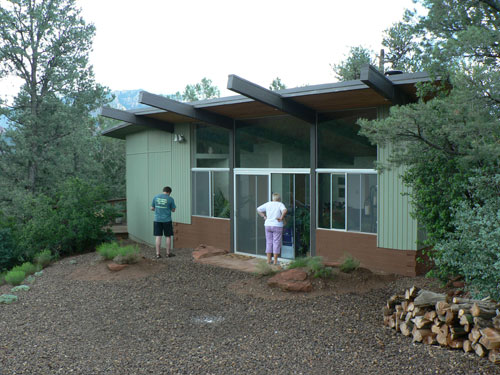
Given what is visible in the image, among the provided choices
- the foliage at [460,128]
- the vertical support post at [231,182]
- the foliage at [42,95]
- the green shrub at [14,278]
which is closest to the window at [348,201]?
the vertical support post at [231,182]

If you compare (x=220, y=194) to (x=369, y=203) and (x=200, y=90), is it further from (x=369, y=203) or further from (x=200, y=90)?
(x=200, y=90)

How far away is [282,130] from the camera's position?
32.9 feet

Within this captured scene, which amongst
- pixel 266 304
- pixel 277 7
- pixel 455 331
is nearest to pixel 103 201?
pixel 266 304

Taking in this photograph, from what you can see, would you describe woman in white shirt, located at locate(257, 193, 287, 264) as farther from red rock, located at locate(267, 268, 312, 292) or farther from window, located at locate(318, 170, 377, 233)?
red rock, located at locate(267, 268, 312, 292)

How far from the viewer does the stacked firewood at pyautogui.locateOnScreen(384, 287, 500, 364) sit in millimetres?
4320

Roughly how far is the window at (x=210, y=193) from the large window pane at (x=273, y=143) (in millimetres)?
708

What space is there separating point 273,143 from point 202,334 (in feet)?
18.6

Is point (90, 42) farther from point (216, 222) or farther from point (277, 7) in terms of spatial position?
Result: point (277, 7)

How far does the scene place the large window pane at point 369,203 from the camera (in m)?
8.54

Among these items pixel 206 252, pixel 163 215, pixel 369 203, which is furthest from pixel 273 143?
pixel 163 215

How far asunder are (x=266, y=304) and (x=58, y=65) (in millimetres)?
14050

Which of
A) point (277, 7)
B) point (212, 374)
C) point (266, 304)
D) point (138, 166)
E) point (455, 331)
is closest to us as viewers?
point (212, 374)

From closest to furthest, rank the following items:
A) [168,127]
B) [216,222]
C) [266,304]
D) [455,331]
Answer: [455,331] < [266,304] < [216,222] < [168,127]

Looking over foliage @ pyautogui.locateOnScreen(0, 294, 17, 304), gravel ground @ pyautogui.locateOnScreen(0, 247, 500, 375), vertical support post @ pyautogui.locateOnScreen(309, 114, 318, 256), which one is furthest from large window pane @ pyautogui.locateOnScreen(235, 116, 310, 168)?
foliage @ pyautogui.locateOnScreen(0, 294, 17, 304)
